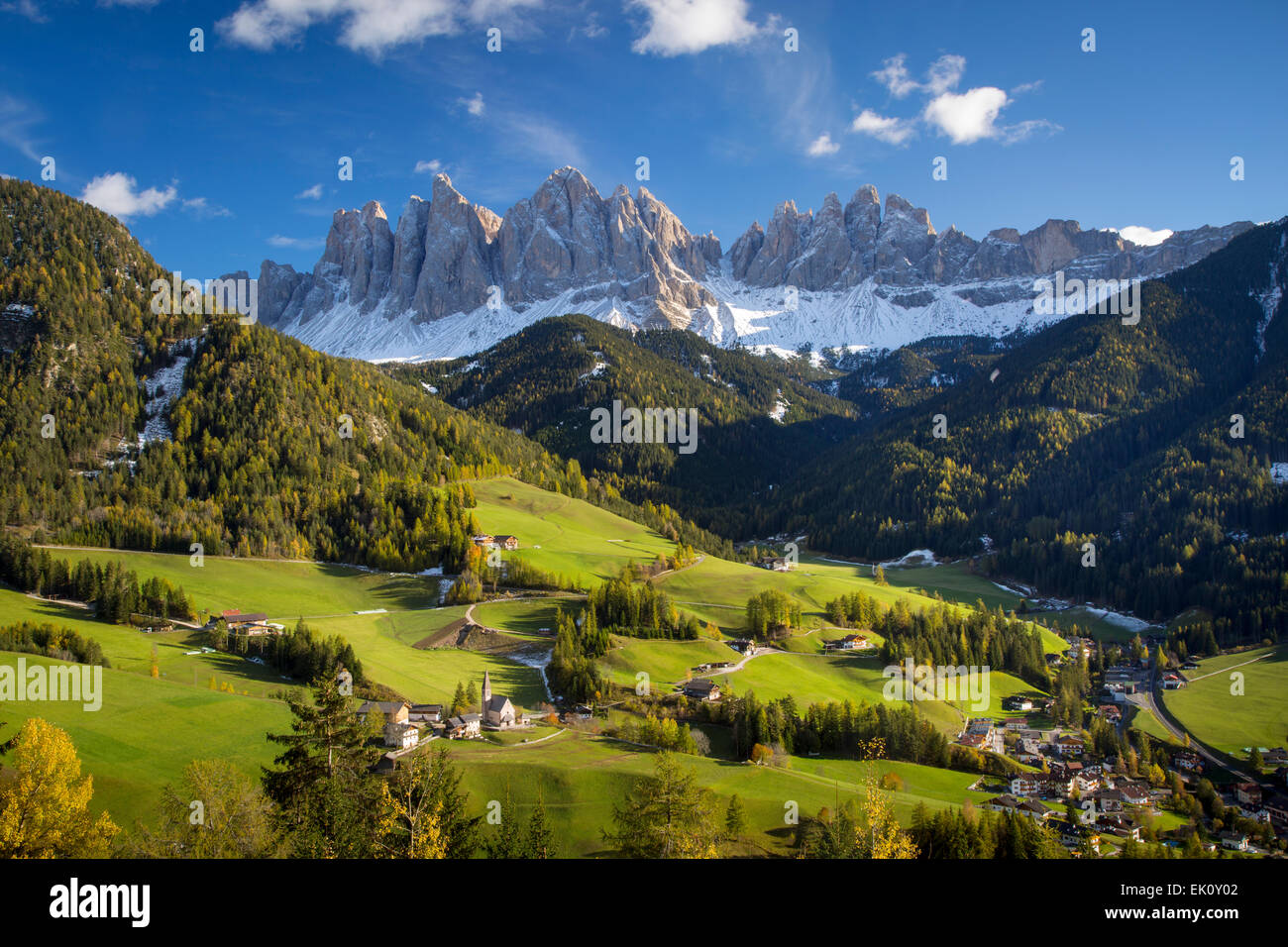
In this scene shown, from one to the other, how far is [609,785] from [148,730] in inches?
1187

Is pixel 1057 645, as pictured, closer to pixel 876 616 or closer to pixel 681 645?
pixel 876 616

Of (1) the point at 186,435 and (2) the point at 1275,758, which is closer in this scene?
(2) the point at 1275,758

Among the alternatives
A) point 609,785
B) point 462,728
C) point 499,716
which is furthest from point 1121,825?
point 462,728

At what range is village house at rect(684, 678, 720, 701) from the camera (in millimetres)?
69056

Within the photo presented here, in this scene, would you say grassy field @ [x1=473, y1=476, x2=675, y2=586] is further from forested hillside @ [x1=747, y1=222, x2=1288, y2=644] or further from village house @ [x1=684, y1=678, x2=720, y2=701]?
forested hillside @ [x1=747, y1=222, x2=1288, y2=644]

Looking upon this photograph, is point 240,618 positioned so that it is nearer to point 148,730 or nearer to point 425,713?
point 148,730

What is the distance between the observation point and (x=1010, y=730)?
71750 millimetres

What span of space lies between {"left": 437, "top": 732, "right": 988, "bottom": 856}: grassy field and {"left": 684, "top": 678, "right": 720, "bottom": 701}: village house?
43.9 feet

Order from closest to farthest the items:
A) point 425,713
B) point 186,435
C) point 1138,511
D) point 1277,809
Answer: point 425,713 → point 1277,809 → point 186,435 → point 1138,511

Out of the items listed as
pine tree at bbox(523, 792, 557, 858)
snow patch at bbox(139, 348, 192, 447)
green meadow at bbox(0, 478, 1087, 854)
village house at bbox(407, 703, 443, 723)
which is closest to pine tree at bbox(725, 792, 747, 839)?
green meadow at bbox(0, 478, 1087, 854)

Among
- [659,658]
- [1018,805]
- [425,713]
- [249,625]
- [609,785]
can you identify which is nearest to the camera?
[609,785]

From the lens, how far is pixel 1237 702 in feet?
268
